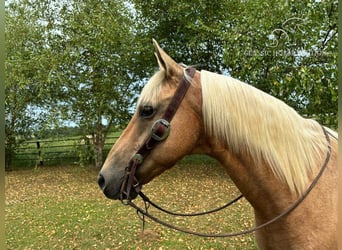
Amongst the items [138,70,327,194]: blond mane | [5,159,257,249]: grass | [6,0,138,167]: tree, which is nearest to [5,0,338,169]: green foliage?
[6,0,138,167]: tree

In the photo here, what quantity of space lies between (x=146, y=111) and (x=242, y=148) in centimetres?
58

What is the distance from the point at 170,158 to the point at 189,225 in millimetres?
4336

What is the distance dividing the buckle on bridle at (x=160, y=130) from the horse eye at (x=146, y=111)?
0.23 ft

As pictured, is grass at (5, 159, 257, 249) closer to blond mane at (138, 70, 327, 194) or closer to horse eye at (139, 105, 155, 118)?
blond mane at (138, 70, 327, 194)

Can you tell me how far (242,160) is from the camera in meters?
1.84

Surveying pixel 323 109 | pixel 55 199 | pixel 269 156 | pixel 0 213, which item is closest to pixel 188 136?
pixel 269 156

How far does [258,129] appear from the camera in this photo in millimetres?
1799

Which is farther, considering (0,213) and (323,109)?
(323,109)

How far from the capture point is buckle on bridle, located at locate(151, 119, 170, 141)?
182 centimetres

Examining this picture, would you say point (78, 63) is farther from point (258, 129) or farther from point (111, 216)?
point (258, 129)

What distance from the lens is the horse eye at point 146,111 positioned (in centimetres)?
187

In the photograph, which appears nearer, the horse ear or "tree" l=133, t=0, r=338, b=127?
the horse ear

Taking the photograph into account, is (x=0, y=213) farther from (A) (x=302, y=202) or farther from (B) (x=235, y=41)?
(B) (x=235, y=41)

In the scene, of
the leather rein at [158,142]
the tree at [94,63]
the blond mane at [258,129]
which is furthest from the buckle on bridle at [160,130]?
the tree at [94,63]
